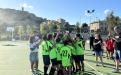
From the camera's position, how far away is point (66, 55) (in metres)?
12.2

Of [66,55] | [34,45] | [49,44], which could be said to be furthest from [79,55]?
[66,55]

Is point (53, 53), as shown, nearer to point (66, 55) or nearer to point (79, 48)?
point (66, 55)

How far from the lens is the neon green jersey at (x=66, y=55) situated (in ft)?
40.1

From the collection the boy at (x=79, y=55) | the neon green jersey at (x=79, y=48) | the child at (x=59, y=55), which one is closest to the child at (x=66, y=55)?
the child at (x=59, y=55)

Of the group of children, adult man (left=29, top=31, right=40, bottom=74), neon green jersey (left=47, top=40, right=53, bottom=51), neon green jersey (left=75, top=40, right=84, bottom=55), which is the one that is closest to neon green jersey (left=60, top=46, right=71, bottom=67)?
the group of children

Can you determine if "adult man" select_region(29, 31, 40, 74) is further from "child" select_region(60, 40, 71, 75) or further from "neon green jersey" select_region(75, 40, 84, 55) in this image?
"child" select_region(60, 40, 71, 75)

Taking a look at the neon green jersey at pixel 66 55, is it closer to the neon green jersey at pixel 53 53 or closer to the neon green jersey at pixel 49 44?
the neon green jersey at pixel 53 53

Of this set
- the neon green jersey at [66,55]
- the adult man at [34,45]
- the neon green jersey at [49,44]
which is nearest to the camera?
the neon green jersey at [66,55]

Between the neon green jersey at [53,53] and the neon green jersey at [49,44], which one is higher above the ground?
the neon green jersey at [49,44]

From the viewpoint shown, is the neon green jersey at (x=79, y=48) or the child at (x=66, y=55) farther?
the neon green jersey at (x=79, y=48)

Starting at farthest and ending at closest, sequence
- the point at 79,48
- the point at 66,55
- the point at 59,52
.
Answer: the point at 79,48, the point at 59,52, the point at 66,55

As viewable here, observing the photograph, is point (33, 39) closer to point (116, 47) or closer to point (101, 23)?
point (116, 47)

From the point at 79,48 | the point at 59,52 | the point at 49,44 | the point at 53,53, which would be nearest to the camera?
the point at 59,52

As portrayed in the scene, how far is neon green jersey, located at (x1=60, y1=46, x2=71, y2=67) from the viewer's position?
481 inches
